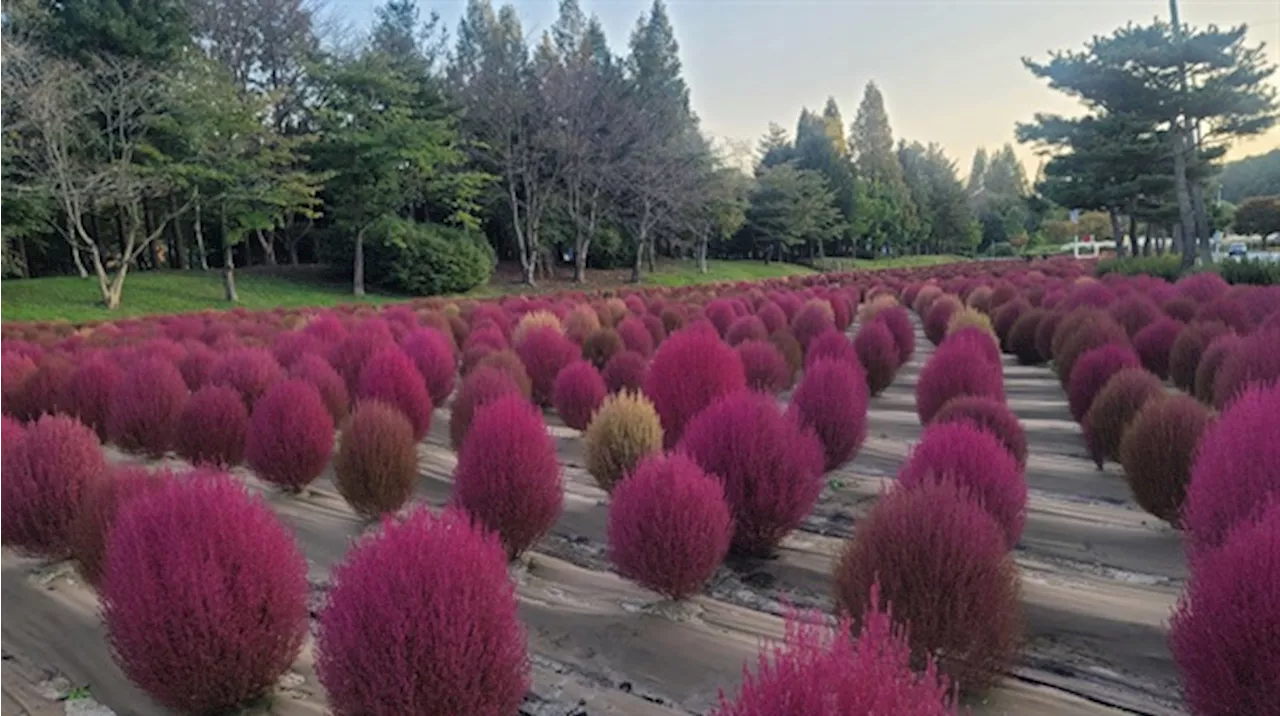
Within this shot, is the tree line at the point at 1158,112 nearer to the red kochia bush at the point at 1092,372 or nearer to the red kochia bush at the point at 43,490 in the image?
the red kochia bush at the point at 1092,372

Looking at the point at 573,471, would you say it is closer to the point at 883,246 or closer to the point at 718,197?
the point at 718,197

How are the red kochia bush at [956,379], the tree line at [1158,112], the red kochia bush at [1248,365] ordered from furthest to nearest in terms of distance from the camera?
the tree line at [1158,112] → the red kochia bush at [956,379] → the red kochia bush at [1248,365]

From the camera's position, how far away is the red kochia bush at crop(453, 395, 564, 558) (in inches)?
172

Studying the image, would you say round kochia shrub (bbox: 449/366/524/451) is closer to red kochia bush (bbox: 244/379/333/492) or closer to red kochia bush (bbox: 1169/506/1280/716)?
red kochia bush (bbox: 244/379/333/492)

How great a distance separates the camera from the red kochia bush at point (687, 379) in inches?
241

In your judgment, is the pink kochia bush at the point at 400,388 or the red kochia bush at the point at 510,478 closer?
the red kochia bush at the point at 510,478

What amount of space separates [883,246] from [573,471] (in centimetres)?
6908

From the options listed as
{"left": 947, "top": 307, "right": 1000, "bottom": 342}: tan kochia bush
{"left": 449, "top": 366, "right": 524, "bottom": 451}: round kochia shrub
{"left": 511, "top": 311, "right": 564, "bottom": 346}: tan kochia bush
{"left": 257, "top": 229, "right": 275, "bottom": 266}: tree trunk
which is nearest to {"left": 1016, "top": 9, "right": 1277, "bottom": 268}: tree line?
{"left": 947, "top": 307, "right": 1000, "bottom": 342}: tan kochia bush

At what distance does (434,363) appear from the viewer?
8578 mm

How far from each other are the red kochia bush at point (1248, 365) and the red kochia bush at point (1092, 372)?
0.78 meters

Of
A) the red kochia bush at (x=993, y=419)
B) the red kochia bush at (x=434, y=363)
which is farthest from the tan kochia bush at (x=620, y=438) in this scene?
the red kochia bush at (x=434, y=363)

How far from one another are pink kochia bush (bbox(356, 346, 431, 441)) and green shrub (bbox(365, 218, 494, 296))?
23.7 meters

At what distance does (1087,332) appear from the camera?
8461 millimetres

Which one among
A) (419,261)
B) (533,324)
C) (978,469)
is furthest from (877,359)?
(419,261)
